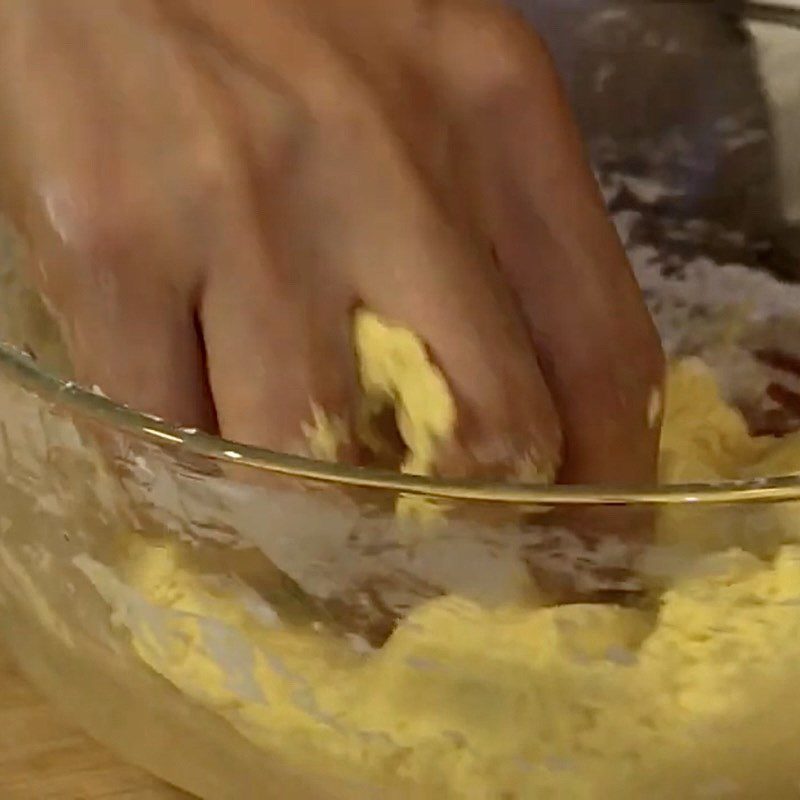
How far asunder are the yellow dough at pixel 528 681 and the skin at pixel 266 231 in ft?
0.13

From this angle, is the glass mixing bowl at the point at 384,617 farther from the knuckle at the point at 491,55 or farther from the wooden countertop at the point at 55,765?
the knuckle at the point at 491,55

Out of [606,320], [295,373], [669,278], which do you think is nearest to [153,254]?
[295,373]

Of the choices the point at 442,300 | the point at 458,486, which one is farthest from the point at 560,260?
the point at 458,486

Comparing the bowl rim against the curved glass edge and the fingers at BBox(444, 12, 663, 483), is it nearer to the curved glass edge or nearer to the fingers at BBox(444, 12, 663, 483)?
the curved glass edge

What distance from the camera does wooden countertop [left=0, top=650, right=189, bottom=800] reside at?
1.47 feet

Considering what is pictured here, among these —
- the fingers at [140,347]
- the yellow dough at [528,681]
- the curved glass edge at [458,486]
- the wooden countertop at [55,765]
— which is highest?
the fingers at [140,347]

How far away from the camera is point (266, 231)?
0.42m

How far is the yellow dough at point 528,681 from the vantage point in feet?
1.26

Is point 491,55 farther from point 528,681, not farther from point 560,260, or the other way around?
point 528,681

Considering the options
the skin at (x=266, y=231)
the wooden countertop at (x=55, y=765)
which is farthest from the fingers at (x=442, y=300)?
the wooden countertop at (x=55, y=765)

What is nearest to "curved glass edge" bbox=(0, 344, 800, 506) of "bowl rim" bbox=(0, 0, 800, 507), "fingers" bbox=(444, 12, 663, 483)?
"bowl rim" bbox=(0, 0, 800, 507)

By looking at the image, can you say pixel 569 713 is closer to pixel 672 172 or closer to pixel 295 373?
pixel 295 373

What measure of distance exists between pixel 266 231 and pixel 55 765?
0.67 feet

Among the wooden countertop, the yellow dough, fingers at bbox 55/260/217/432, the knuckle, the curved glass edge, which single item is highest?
the knuckle
